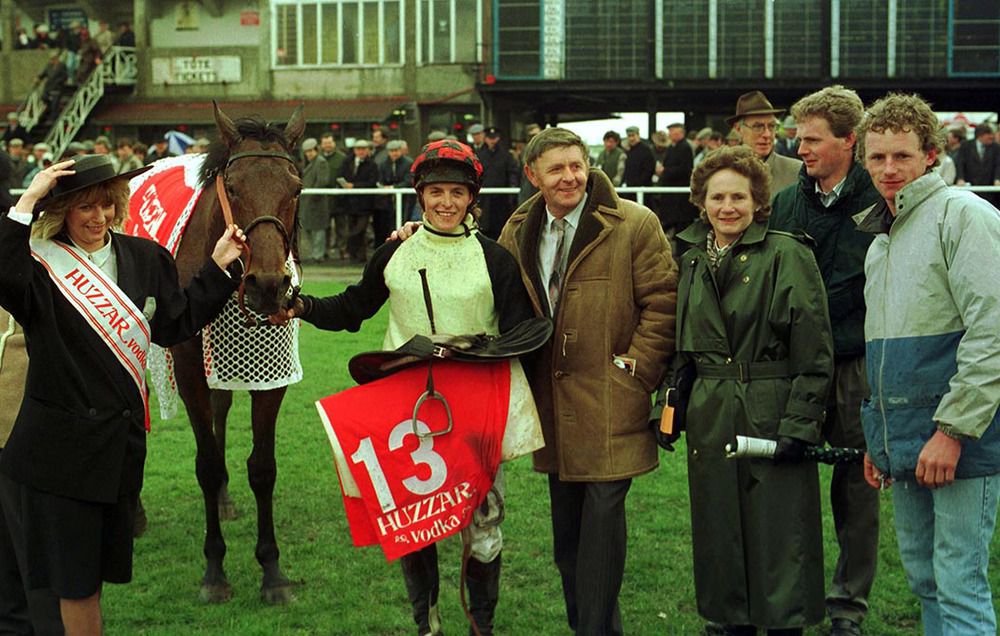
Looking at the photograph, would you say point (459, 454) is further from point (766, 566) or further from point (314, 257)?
point (314, 257)

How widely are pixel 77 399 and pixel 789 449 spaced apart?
7.31 ft

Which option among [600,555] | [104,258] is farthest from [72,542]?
[600,555]

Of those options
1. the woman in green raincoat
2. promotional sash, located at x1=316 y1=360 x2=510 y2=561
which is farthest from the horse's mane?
the woman in green raincoat

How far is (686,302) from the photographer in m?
3.90

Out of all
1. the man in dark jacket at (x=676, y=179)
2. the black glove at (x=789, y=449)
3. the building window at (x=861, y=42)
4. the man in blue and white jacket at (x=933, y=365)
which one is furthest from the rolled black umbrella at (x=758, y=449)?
the building window at (x=861, y=42)

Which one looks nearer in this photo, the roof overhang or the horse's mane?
the horse's mane

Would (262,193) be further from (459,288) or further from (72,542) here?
(72,542)

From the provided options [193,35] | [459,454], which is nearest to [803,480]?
[459,454]

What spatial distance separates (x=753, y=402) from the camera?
377 centimetres

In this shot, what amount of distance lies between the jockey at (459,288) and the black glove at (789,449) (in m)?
0.84

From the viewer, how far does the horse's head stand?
4176 millimetres

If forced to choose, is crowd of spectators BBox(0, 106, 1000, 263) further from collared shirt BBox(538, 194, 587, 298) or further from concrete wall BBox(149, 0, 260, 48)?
concrete wall BBox(149, 0, 260, 48)

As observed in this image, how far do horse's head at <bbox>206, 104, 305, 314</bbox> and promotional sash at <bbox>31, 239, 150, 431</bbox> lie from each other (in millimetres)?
645

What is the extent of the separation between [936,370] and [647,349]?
104 cm
